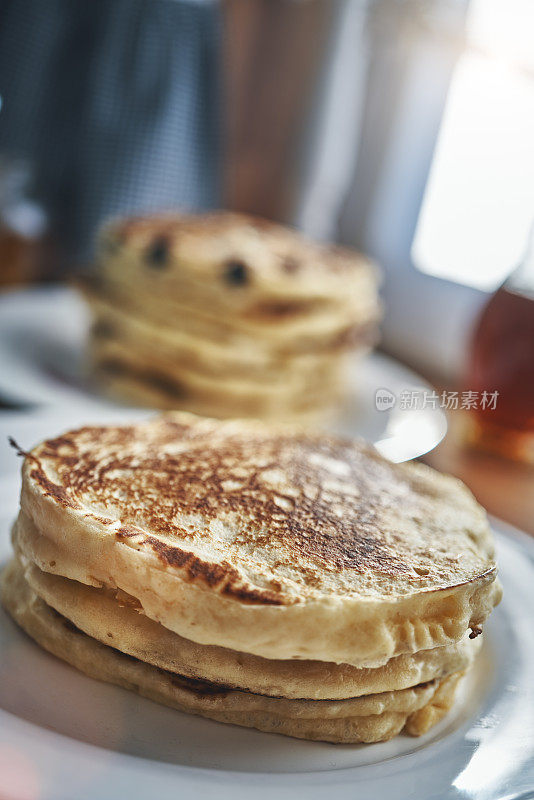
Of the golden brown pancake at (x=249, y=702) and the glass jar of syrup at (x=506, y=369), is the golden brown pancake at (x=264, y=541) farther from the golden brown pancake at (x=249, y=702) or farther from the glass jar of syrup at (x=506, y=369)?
the glass jar of syrup at (x=506, y=369)

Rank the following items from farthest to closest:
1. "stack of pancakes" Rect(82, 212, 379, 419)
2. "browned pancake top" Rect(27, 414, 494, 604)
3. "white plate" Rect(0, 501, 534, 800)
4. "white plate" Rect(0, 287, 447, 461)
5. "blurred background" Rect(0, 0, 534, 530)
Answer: "blurred background" Rect(0, 0, 534, 530)
"stack of pancakes" Rect(82, 212, 379, 419)
"white plate" Rect(0, 287, 447, 461)
"browned pancake top" Rect(27, 414, 494, 604)
"white plate" Rect(0, 501, 534, 800)

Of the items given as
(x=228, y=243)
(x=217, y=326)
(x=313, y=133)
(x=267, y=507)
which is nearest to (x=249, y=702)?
(x=267, y=507)

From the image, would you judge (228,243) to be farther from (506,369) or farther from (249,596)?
(249,596)

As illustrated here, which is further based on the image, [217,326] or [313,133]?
[313,133]

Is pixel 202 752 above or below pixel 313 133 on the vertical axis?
below

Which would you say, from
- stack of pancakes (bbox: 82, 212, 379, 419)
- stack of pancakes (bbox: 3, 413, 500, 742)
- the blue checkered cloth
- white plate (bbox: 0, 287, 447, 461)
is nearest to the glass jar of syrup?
white plate (bbox: 0, 287, 447, 461)

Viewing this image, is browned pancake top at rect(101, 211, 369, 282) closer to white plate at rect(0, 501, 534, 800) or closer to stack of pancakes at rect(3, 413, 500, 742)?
stack of pancakes at rect(3, 413, 500, 742)
